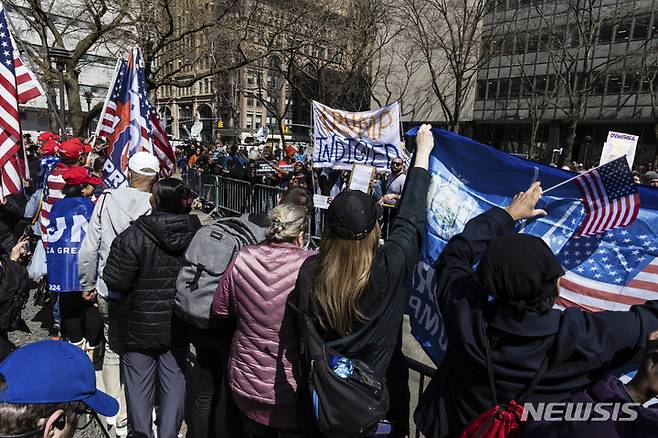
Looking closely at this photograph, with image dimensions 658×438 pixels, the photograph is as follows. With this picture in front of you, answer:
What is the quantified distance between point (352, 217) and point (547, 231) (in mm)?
1125

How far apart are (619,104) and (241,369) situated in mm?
Answer: 37098

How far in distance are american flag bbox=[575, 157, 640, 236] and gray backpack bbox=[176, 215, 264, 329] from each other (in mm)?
1933

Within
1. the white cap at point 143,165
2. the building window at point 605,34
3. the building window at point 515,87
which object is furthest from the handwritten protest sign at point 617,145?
the building window at point 515,87

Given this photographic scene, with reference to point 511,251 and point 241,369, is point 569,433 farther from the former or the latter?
point 241,369

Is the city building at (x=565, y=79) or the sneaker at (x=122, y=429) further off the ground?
the city building at (x=565, y=79)

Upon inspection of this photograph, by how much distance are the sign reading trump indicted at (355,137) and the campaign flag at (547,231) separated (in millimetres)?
4172

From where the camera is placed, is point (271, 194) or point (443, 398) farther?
point (271, 194)

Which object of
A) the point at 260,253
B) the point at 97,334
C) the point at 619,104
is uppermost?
the point at 619,104

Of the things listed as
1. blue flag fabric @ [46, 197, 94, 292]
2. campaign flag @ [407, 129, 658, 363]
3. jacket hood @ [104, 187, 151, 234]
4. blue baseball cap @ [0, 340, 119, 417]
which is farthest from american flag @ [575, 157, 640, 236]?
blue flag fabric @ [46, 197, 94, 292]

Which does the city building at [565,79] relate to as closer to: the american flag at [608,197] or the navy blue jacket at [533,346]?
the american flag at [608,197]

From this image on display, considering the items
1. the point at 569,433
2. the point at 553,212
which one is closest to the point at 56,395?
the point at 569,433

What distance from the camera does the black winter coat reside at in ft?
9.64

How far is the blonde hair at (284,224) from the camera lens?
239cm

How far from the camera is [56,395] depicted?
4.43 feet
